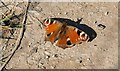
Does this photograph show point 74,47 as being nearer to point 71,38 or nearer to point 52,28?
point 71,38

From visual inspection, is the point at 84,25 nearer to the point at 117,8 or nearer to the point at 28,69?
the point at 117,8

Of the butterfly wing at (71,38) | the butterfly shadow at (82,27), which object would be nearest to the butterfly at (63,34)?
the butterfly wing at (71,38)

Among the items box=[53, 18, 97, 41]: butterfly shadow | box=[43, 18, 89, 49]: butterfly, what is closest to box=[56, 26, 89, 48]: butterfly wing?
box=[43, 18, 89, 49]: butterfly

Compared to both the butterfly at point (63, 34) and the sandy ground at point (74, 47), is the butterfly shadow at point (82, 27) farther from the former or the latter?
the butterfly at point (63, 34)

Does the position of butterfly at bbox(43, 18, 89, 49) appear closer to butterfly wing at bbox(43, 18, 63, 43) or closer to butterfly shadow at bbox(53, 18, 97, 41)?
butterfly wing at bbox(43, 18, 63, 43)

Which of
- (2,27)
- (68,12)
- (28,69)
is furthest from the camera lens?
(68,12)

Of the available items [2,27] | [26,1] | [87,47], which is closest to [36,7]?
[26,1]
